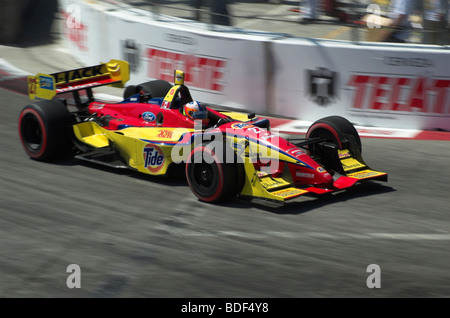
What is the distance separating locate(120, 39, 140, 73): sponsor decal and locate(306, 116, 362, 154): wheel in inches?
215

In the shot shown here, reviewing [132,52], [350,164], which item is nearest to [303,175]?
[350,164]

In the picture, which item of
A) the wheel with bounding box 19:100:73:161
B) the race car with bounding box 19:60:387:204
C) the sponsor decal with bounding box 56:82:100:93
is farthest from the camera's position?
the sponsor decal with bounding box 56:82:100:93

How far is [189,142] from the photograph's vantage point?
790 cm

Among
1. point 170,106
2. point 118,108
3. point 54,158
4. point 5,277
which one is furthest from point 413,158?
point 5,277

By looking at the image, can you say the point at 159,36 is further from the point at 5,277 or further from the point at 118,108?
the point at 5,277

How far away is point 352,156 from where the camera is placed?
816 centimetres

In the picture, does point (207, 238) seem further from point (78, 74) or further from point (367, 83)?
point (367, 83)

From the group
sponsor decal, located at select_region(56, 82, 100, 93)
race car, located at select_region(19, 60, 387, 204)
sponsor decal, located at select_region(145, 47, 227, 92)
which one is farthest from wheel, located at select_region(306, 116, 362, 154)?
sponsor decal, located at select_region(145, 47, 227, 92)

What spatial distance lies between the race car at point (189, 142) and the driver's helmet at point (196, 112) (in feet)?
0.04

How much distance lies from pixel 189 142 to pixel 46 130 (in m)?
2.17

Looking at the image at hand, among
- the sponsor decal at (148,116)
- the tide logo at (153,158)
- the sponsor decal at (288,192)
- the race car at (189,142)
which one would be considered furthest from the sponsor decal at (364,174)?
the sponsor decal at (148,116)

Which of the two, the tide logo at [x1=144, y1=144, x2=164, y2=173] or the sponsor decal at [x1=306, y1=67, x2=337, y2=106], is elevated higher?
the sponsor decal at [x1=306, y1=67, x2=337, y2=106]

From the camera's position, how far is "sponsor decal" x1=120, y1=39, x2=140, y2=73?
12.9m

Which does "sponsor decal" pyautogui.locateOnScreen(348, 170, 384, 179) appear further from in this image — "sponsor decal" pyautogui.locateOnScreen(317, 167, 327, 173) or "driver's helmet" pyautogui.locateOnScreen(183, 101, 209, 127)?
"driver's helmet" pyautogui.locateOnScreen(183, 101, 209, 127)
